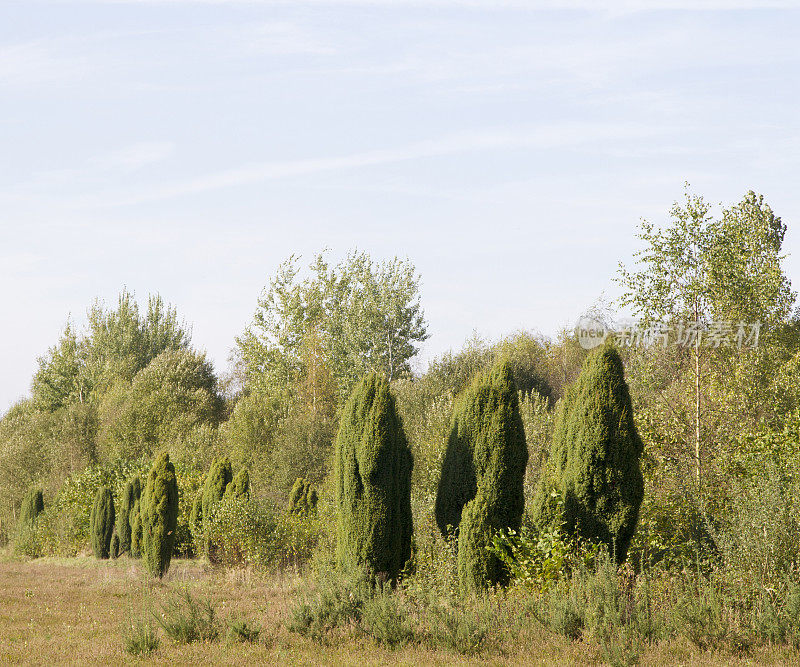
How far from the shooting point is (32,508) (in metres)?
30.1

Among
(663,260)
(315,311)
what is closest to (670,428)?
(663,260)

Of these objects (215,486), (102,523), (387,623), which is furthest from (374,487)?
(102,523)

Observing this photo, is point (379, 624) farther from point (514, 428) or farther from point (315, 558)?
point (315, 558)

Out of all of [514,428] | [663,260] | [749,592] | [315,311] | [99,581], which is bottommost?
[99,581]

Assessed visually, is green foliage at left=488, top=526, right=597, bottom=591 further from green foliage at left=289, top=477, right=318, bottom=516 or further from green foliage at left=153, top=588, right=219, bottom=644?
green foliage at left=289, top=477, right=318, bottom=516

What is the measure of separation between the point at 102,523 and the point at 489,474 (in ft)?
57.6

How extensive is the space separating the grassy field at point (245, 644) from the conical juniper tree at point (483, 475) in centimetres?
200

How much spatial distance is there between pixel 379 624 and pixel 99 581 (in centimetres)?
1142

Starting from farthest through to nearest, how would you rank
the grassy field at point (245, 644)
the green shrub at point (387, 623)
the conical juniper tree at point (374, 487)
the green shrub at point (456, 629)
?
1. the conical juniper tree at point (374, 487)
2. the green shrub at point (387, 623)
3. the green shrub at point (456, 629)
4. the grassy field at point (245, 644)

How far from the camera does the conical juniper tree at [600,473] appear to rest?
10586mm

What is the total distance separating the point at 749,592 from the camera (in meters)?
9.00

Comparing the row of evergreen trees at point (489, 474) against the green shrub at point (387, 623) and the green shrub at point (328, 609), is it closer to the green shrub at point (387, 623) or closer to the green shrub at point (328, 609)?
the green shrub at point (328, 609)

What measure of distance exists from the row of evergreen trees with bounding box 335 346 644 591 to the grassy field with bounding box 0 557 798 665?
70.7 inches

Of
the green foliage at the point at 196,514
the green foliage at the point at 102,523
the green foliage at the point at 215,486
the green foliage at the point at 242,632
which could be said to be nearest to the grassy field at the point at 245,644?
the green foliage at the point at 242,632
